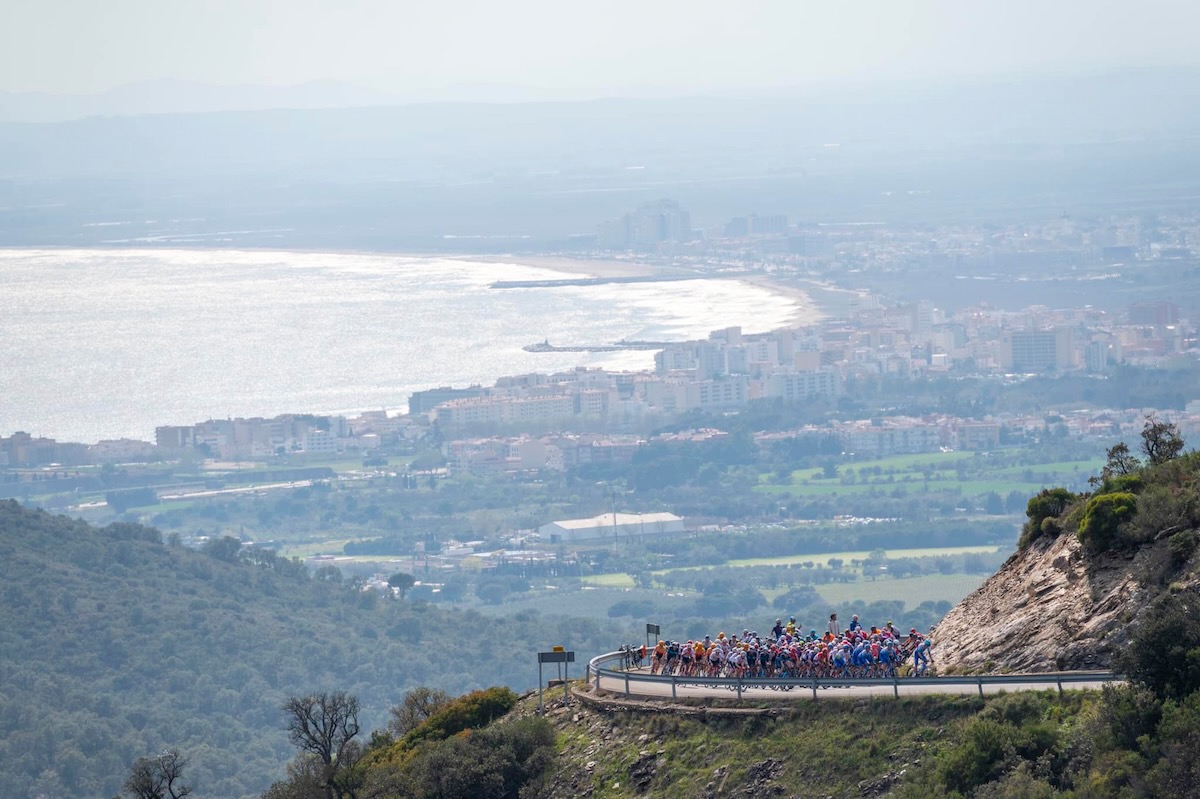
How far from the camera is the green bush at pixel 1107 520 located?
23438mm

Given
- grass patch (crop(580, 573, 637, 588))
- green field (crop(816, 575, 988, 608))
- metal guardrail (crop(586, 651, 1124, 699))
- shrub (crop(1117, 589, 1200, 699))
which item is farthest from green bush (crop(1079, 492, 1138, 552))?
grass patch (crop(580, 573, 637, 588))

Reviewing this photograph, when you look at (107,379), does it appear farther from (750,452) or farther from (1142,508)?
(1142,508)

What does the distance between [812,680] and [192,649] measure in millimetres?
62580

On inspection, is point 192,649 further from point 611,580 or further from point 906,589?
point 906,589

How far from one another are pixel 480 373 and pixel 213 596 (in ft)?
318

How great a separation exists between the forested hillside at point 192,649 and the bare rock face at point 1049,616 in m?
42.6

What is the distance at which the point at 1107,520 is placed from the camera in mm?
23500

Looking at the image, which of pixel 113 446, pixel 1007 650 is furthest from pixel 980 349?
pixel 1007 650

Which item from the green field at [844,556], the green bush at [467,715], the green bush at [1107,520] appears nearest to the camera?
the green bush at [1107,520]

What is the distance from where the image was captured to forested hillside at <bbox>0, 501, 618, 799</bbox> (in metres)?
69.0

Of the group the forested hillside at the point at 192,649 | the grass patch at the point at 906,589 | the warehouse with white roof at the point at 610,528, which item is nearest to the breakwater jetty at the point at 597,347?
the warehouse with white roof at the point at 610,528

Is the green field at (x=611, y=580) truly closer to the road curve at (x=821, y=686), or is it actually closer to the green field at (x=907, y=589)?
the green field at (x=907, y=589)

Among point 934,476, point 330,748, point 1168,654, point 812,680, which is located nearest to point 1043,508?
point 812,680

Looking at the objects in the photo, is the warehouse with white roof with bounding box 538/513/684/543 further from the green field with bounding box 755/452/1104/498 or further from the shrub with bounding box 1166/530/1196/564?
the shrub with bounding box 1166/530/1196/564
